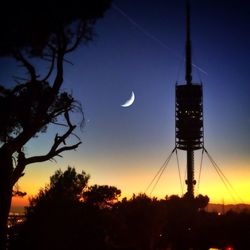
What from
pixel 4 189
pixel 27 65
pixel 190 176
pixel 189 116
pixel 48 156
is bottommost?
pixel 4 189

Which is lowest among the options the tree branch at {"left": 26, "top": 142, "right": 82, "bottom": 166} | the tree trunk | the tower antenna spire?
the tree trunk

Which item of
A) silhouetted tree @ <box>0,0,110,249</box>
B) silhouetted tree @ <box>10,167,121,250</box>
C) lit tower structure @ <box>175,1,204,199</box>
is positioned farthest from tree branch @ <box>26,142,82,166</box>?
lit tower structure @ <box>175,1,204,199</box>

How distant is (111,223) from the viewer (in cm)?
4738

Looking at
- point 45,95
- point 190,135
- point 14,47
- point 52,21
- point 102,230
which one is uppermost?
point 190,135

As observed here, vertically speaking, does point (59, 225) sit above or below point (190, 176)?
below

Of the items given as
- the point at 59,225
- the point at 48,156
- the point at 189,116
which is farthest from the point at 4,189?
the point at 189,116

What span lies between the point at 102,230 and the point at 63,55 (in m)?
18.5

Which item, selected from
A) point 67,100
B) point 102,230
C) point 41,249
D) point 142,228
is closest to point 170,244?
point 142,228

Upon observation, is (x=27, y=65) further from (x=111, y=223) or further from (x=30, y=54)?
→ (x=111, y=223)

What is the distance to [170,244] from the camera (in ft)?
248

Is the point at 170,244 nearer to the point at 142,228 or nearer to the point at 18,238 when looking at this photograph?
the point at 142,228

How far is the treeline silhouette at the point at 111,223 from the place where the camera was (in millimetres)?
25547

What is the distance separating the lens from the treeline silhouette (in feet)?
83.8

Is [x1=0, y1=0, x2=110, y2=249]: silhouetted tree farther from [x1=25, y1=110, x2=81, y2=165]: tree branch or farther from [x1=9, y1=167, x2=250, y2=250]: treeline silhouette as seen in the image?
[x1=9, y1=167, x2=250, y2=250]: treeline silhouette
